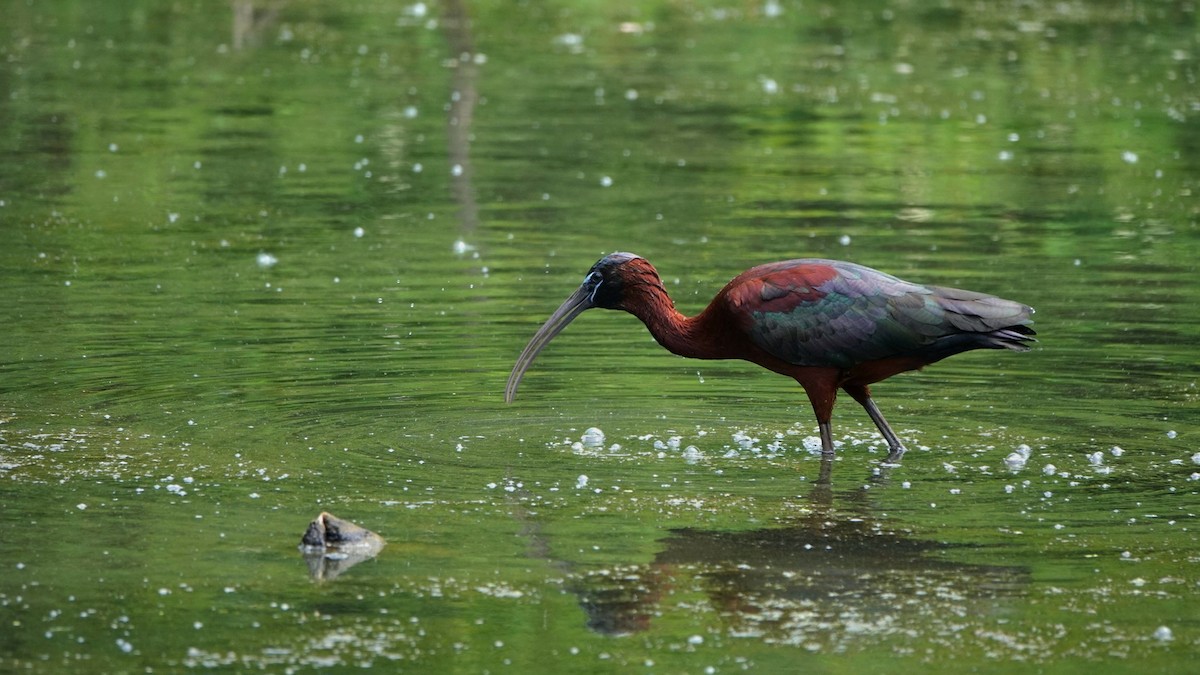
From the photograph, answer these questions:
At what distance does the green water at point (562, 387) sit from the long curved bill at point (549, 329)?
19 cm

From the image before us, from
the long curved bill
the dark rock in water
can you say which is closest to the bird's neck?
the long curved bill

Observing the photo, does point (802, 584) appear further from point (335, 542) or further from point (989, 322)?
point (989, 322)

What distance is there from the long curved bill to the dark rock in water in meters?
2.47

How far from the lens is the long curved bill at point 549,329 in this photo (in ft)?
32.1

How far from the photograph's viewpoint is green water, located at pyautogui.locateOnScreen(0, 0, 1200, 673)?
6840 mm

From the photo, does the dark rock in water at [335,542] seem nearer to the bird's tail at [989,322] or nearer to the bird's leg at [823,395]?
the bird's leg at [823,395]

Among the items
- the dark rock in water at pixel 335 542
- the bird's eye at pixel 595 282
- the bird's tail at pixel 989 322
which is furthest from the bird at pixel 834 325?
the dark rock in water at pixel 335 542

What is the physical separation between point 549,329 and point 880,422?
165cm

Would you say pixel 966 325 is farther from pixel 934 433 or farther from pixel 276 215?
pixel 276 215

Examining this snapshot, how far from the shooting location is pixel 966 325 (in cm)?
Answer: 918

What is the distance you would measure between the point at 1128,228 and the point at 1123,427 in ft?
21.8

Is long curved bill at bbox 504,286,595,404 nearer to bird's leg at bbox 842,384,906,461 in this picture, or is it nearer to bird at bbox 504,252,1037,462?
bird at bbox 504,252,1037,462

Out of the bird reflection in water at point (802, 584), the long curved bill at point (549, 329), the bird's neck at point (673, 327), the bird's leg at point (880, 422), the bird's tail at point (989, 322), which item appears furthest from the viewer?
the long curved bill at point (549, 329)

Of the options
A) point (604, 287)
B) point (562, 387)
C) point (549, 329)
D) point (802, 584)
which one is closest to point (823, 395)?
point (604, 287)
